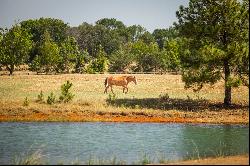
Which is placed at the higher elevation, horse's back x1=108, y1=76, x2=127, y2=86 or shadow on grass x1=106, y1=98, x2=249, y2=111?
horse's back x1=108, y1=76, x2=127, y2=86

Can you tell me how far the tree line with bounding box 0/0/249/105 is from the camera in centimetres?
3453

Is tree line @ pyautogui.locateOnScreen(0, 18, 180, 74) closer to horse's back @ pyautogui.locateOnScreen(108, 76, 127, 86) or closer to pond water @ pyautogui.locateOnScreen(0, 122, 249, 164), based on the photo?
horse's back @ pyautogui.locateOnScreen(108, 76, 127, 86)

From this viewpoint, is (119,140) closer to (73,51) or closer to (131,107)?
(131,107)

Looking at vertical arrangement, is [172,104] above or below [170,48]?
below

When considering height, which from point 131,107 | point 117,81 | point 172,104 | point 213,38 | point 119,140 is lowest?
point 119,140

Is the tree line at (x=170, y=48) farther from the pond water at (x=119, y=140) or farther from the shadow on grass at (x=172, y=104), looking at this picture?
the pond water at (x=119, y=140)

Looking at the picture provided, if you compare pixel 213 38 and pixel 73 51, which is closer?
pixel 213 38

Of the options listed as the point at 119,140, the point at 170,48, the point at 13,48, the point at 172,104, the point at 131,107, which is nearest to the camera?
the point at 119,140

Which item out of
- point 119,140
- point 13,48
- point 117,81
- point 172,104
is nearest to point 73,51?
point 13,48

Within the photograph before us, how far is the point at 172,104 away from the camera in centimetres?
3803

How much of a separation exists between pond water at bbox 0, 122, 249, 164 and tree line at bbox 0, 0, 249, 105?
6014 mm

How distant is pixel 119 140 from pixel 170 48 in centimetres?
6168

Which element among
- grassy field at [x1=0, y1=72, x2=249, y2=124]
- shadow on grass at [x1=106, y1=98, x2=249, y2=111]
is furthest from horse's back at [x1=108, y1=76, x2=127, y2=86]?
shadow on grass at [x1=106, y1=98, x2=249, y2=111]

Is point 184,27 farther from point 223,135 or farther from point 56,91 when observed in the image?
point 56,91
